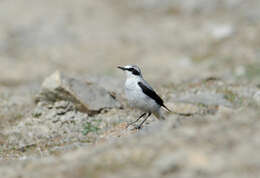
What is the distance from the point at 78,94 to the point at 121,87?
6.47 meters

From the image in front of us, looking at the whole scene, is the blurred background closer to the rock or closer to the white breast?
the rock

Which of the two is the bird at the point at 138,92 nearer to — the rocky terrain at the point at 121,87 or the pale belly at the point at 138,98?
the pale belly at the point at 138,98

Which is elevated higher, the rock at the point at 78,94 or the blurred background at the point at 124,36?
the blurred background at the point at 124,36

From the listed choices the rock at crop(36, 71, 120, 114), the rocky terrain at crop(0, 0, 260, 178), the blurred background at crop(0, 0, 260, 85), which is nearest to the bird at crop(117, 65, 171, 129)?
the rocky terrain at crop(0, 0, 260, 178)

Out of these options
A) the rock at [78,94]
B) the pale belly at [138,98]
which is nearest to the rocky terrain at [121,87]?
the rock at [78,94]

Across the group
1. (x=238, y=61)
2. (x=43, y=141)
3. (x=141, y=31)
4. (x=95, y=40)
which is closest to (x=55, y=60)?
(x=95, y=40)

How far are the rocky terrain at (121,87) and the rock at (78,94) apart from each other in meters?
0.05

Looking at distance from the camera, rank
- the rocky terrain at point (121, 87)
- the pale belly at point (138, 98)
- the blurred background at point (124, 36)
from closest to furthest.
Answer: the rocky terrain at point (121, 87), the pale belly at point (138, 98), the blurred background at point (124, 36)

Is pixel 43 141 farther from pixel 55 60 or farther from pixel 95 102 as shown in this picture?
pixel 55 60

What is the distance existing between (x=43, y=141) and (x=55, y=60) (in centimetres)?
2296

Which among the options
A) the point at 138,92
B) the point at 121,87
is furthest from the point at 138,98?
the point at 121,87

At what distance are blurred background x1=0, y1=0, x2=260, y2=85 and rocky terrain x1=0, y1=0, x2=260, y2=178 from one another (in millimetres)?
87

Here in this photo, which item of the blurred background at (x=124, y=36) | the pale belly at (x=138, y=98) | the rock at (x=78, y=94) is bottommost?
the pale belly at (x=138, y=98)

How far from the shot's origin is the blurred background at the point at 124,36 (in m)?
35.6
